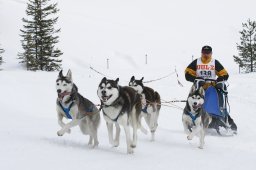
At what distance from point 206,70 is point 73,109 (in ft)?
11.7

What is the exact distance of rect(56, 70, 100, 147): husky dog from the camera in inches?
271

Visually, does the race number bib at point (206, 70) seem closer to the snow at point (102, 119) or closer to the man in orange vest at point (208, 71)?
the man in orange vest at point (208, 71)

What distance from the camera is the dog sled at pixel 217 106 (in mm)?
9258

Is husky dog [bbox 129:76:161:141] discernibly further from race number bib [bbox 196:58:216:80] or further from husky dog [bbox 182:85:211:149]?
race number bib [bbox 196:58:216:80]

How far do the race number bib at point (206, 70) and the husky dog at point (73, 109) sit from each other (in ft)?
10.0

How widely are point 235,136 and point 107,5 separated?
63736 mm

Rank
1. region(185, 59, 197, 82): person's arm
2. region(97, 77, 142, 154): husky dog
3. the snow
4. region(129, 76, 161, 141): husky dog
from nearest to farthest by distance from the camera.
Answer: the snow
region(97, 77, 142, 154): husky dog
region(129, 76, 161, 141): husky dog
region(185, 59, 197, 82): person's arm

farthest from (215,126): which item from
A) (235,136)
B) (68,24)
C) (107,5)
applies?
(107,5)

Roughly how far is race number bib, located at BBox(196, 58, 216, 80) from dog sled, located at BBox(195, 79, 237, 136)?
0.35ft

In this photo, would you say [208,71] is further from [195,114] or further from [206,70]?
[195,114]

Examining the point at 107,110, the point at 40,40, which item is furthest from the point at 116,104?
the point at 40,40

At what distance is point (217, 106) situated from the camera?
9.36m

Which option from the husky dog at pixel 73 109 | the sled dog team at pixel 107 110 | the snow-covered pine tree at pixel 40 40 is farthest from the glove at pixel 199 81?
the snow-covered pine tree at pixel 40 40

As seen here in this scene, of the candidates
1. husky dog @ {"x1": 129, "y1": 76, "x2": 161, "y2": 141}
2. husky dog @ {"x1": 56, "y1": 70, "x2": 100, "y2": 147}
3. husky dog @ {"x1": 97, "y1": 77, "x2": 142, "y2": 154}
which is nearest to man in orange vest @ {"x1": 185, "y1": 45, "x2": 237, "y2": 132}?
husky dog @ {"x1": 129, "y1": 76, "x2": 161, "y2": 141}
